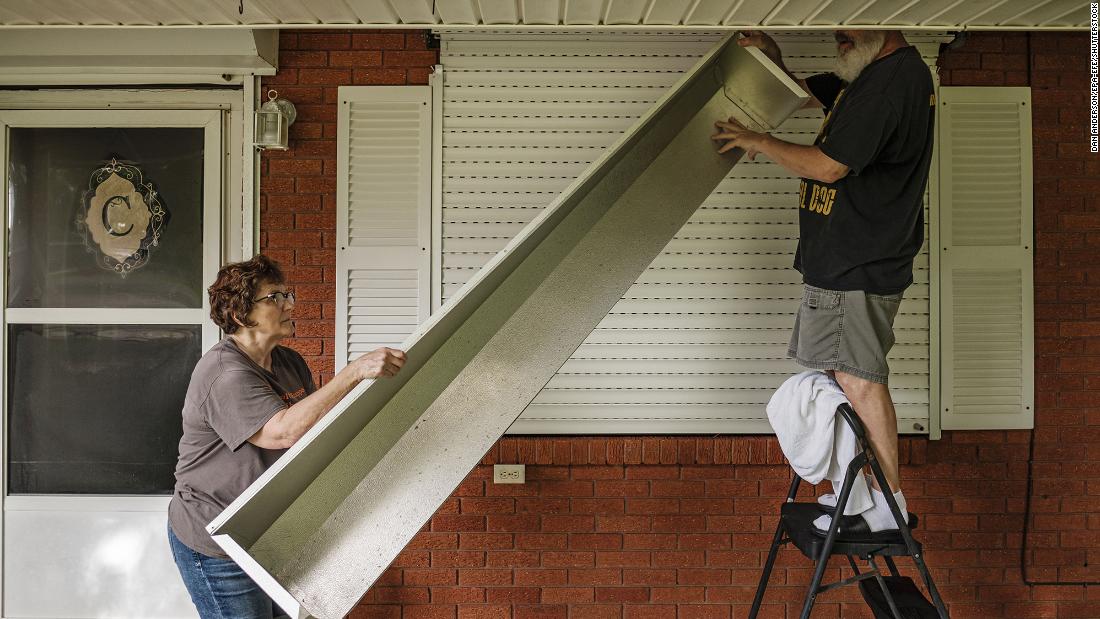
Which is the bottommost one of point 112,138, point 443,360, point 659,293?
point 443,360

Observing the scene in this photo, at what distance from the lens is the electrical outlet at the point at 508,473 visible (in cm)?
324

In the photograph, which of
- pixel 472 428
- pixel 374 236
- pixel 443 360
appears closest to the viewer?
pixel 472 428

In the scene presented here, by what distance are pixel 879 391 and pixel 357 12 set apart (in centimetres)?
219

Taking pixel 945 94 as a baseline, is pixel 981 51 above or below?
above

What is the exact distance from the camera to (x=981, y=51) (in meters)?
3.32

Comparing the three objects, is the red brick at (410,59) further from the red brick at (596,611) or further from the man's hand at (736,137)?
the red brick at (596,611)

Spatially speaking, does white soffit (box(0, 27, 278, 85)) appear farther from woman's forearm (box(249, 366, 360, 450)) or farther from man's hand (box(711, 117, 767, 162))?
man's hand (box(711, 117, 767, 162))

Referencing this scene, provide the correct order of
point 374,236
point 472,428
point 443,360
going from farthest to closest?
point 374,236 < point 443,360 < point 472,428

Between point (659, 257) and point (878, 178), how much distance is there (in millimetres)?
1053

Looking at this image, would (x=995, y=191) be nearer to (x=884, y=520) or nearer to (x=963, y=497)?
(x=963, y=497)

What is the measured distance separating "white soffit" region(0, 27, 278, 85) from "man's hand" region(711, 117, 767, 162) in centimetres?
205

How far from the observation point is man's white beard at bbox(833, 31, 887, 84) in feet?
8.45

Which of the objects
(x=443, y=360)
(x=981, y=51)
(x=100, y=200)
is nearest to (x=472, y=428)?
(x=443, y=360)

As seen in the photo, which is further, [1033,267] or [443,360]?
[1033,267]
